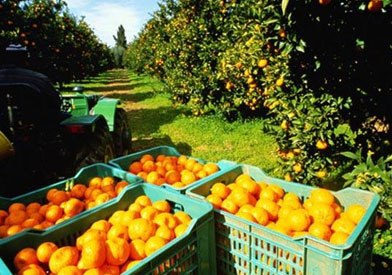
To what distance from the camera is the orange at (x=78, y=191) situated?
2.52m

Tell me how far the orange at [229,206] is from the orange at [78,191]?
1.22 m

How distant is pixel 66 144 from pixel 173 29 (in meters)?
8.09

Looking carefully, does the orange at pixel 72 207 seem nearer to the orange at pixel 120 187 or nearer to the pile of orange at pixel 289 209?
the orange at pixel 120 187

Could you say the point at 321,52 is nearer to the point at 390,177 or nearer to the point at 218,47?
the point at 390,177

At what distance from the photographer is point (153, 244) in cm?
175

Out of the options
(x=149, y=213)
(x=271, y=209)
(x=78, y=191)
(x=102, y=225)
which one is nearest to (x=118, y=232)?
(x=102, y=225)

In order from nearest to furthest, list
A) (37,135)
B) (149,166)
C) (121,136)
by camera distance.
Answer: (149,166), (37,135), (121,136)

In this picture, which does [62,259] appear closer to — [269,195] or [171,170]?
[171,170]

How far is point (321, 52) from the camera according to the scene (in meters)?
2.67

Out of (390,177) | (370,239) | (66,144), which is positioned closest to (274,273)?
(370,239)

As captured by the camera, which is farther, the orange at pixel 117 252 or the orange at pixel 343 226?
the orange at pixel 343 226

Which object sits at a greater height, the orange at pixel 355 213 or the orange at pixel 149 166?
the orange at pixel 149 166

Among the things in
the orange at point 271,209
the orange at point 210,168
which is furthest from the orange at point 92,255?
the orange at point 210,168

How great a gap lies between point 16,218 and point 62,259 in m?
0.73
